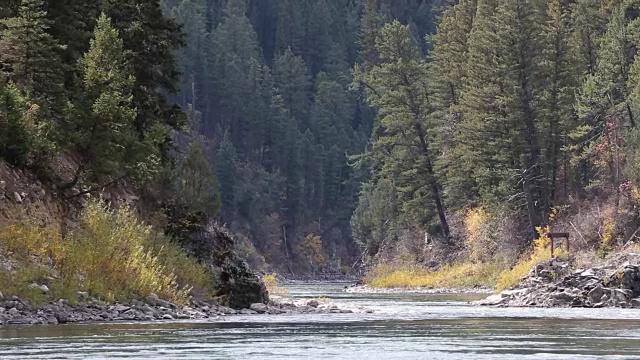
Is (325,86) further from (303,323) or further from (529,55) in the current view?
(303,323)

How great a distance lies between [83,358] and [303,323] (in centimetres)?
1373

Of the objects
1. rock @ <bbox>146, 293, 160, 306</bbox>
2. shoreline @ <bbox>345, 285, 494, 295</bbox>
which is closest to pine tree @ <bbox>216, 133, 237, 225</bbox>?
shoreline @ <bbox>345, 285, 494, 295</bbox>

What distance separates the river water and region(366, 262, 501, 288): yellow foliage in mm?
44256

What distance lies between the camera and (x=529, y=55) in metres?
80.9

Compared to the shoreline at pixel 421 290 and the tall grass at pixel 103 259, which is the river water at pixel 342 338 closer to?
the tall grass at pixel 103 259

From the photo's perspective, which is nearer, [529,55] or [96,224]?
[96,224]

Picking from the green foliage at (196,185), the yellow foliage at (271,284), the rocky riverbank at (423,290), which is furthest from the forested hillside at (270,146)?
the green foliage at (196,185)

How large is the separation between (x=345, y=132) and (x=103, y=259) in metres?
146

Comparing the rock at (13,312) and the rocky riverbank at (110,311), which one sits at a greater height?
the rock at (13,312)

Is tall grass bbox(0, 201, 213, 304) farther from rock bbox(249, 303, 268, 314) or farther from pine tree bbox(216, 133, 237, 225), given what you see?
pine tree bbox(216, 133, 237, 225)

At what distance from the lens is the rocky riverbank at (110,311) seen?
34.3 metres

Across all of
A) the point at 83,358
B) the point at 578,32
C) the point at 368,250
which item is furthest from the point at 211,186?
the point at 368,250

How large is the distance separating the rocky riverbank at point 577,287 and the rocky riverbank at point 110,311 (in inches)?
377

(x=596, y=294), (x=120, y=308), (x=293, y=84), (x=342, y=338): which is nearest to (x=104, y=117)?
(x=120, y=308)
